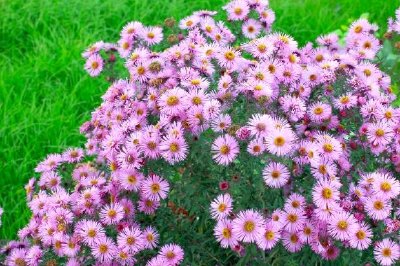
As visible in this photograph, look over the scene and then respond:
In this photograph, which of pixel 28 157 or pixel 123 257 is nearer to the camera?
pixel 123 257

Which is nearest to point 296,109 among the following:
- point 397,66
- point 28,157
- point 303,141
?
point 303,141

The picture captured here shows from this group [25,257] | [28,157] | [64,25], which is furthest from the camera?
[64,25]

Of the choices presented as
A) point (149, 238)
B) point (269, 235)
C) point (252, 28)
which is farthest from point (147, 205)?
point (252, 28)

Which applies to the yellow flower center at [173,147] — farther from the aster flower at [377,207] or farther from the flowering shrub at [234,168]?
the aster flower at [377,207]

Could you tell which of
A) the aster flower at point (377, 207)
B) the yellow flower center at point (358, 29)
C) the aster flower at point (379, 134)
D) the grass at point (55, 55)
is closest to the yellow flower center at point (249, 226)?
the aster flower at point (377, 207)

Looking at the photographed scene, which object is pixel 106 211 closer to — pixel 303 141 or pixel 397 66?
pixel 303 141

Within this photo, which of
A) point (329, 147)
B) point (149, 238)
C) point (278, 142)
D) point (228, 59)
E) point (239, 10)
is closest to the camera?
point (278, 142)

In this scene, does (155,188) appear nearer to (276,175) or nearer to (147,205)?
(147,205)
